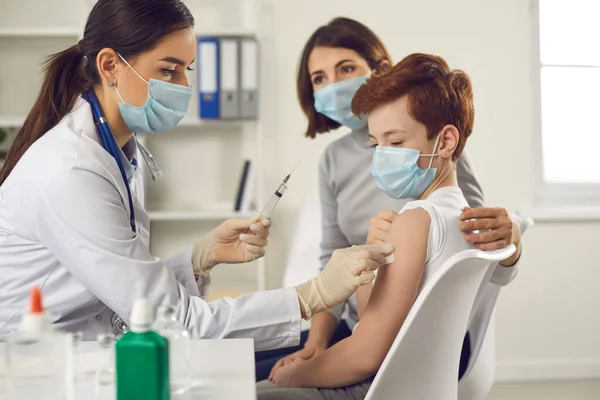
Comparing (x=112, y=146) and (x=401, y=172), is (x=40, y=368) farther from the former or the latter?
(x=401, y=172)

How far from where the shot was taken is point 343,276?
4.48 ft

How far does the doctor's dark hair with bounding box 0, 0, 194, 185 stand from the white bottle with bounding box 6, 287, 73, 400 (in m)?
0.71

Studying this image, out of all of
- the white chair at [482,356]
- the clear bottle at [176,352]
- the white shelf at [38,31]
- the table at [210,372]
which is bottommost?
the white chair at [482,356]

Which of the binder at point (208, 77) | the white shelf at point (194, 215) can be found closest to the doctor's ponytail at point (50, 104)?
the binder at point (208, 77)

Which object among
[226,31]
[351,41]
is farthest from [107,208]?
[226,31]

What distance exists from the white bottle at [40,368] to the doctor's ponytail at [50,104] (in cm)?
70

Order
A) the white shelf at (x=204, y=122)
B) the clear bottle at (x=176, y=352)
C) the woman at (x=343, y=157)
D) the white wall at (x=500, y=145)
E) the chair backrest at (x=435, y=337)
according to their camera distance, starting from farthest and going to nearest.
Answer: the white wall at (x=500, y=145) < the white shelf at (x=204, y=122) < the woman at (x=343, y=157) < the chair backrest at (x=435, y=337) < the clear bottle at (x=176, y=352)

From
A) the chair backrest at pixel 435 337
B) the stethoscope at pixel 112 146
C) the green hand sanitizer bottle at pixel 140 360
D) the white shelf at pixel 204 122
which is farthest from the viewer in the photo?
the white shelf at pixel 204 122

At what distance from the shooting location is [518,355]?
352cm

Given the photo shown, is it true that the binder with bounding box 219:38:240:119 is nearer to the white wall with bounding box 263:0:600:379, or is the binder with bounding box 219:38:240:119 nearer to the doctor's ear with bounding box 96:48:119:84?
the white wall with bounding box 263:0:600:379

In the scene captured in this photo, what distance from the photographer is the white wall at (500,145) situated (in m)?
3.41

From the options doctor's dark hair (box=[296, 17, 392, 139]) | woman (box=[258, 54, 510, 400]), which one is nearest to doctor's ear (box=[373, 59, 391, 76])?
doctor's dark hair (box=[296, 17, 392, 139])

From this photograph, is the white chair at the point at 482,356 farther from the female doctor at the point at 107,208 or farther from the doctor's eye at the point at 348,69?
the doctor's eye at the point at 348,69

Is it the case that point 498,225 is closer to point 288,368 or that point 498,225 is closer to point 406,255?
point 406,255
